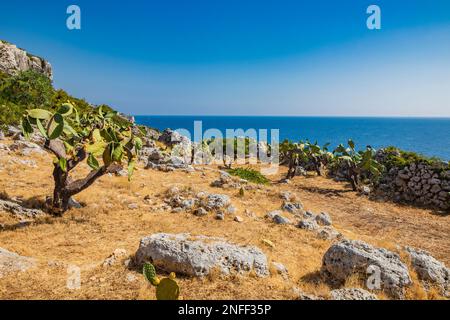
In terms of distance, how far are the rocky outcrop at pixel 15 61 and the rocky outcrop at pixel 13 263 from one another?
34422 mm

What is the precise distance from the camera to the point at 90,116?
13.5 meters

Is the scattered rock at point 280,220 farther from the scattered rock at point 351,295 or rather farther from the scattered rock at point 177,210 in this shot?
the scattered rock at point 351,295

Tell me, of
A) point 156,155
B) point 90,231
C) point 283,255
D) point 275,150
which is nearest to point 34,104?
point 156,155

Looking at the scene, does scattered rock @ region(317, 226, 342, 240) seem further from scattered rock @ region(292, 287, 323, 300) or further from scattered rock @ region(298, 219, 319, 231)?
scattered rock @ region(292, 287, 323, 300)

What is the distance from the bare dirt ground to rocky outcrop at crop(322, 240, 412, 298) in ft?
1.23

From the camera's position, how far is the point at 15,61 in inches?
1578

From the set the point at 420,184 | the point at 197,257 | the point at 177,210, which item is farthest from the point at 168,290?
the point at 420,184

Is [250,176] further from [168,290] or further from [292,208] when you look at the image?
[168,290]

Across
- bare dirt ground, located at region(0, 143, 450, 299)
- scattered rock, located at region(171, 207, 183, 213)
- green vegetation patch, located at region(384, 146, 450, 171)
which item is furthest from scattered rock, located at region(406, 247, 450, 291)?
green vegetation patch, located at region(384, 146, 450, 171)

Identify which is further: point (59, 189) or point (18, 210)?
point (59, 189)

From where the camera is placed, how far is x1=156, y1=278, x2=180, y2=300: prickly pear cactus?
5.56 m

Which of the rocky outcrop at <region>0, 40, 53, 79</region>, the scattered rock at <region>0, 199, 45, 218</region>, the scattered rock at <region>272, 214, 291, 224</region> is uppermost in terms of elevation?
the rocky outcrop at <region>0, 40, 53, 79</region>

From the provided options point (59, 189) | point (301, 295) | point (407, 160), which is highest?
A: point (407, 160)

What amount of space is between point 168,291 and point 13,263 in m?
3.99
